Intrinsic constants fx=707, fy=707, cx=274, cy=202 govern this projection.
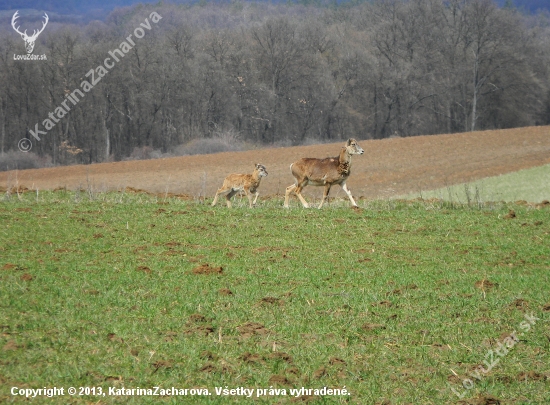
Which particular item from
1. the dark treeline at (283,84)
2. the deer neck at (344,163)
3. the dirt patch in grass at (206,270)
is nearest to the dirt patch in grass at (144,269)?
the dirt patch in grass at (206,270)

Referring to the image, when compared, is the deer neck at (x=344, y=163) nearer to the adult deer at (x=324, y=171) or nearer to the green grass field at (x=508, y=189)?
the adult deer at (x=324, y=171)

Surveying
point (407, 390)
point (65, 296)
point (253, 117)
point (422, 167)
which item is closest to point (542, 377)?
point (407, 390)

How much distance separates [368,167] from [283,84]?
133 feet

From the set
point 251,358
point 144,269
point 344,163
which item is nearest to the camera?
point 251,358

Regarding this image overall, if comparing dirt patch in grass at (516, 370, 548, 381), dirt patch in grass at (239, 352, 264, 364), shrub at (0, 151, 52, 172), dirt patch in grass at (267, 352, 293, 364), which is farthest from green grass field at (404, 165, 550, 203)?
shrub at (0, 151, 52, 172)

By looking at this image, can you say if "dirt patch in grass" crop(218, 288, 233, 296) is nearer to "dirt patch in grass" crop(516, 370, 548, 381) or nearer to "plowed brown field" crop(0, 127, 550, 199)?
"dirt patch in grass" crop(516, 370, 548, 381)

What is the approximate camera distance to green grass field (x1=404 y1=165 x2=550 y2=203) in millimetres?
28797

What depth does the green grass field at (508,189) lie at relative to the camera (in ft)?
94.5

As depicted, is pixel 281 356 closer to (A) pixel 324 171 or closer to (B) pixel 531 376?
(B) pixel 531 376

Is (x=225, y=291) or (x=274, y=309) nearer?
(x=274, y=309)

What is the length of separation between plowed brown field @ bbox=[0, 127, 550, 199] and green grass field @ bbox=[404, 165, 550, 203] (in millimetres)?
1505

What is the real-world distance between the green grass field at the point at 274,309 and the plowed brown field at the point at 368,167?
1734 centimetres

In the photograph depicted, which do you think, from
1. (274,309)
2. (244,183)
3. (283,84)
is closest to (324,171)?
(244,183)

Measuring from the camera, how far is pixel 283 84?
83438 millimetres
